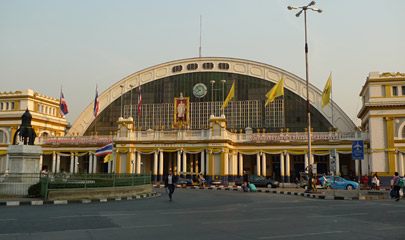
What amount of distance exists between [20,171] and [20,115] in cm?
3914

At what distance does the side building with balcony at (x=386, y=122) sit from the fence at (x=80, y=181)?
107ft

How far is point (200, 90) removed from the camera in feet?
195

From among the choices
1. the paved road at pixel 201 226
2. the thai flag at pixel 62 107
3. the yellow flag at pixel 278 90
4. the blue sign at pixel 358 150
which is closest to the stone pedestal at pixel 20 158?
the paved road at pixel 201 226

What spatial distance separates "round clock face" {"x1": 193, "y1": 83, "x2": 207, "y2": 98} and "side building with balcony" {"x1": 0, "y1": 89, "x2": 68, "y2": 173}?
2439 cm

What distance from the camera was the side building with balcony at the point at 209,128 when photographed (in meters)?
49.4

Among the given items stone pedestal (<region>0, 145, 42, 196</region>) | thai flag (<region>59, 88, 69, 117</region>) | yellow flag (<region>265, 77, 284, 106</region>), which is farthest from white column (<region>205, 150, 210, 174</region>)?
stone pedestal (<region>0, 145, 42, 196</region>)

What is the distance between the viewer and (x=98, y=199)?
21844 millimetres

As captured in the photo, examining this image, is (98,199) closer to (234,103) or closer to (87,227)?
(87,227)

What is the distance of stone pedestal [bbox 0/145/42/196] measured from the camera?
71.6 ft

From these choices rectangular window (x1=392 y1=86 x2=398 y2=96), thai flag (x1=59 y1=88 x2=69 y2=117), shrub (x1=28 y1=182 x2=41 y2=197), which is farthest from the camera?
thai flag (x1=59 y1=88 x2=69 y2=117)

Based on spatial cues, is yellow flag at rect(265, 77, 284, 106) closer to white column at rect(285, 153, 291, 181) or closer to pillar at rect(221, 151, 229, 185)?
pillar at rect(221, 151, 229, 185)

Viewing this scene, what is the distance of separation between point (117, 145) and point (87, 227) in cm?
4017

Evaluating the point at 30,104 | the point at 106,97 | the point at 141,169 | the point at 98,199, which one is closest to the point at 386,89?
the point at 141,169

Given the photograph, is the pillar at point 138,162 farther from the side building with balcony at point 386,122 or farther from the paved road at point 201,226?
the paved road at point 201,226
